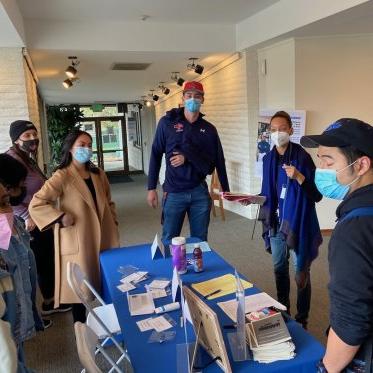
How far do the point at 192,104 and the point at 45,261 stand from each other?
69.9 inches

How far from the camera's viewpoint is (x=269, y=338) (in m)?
1.33

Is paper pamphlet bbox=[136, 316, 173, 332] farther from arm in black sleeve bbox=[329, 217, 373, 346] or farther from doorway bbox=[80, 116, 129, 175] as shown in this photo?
doorway bbox=[80, 116, 129, 175]

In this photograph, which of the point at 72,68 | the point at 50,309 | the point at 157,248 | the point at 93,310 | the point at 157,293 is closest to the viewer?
the point at 157,293

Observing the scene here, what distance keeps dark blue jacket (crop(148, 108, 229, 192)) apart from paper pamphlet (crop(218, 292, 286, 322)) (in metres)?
1.34

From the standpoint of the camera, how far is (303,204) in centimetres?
239

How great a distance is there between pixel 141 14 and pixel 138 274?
12.5 ft

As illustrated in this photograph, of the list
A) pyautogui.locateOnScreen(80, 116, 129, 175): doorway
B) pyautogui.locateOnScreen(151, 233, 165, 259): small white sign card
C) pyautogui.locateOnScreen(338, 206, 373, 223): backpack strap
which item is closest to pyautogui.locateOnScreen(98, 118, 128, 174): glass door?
pyautogui.locateOnScreen(80, 116, 129, 175): doorway

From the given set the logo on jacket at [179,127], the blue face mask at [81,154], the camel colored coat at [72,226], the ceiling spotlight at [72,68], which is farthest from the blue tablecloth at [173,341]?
the ceiling spotlight at [72,68]

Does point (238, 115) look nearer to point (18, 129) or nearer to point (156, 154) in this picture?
point (156, 154)

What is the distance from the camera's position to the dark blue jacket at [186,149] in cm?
290

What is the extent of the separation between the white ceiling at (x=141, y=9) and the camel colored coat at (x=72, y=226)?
2.65 m

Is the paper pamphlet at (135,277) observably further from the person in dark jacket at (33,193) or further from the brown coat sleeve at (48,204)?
the person in dark jacket at (33,193)

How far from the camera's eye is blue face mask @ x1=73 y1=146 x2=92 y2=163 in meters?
2.58

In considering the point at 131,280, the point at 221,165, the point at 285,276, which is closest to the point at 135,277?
the point at 131,280
